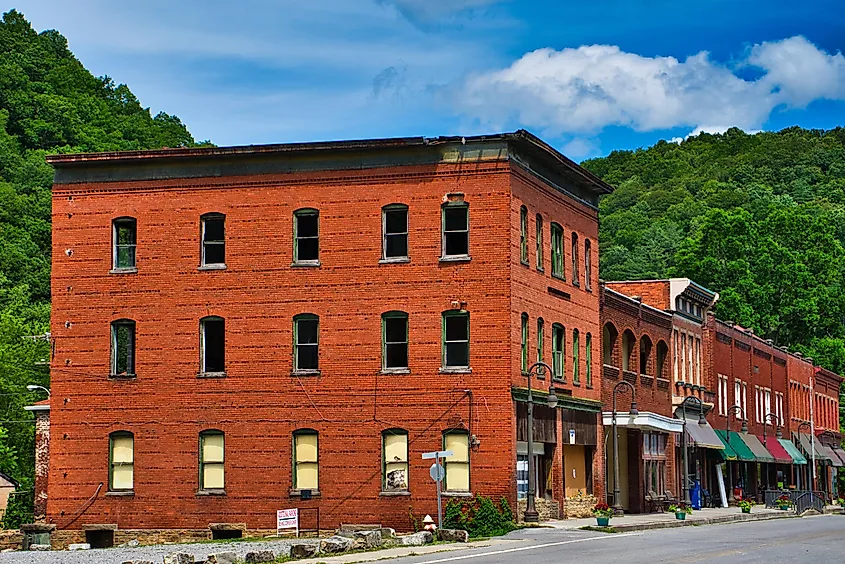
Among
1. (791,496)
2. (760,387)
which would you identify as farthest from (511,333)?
(760,387)

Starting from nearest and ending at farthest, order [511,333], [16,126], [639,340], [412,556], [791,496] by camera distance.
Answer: [412,556] < [511,333] < [639,340] < [791,496] < [16,126]

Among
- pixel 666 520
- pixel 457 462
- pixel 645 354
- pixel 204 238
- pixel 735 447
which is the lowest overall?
pixel 666 520

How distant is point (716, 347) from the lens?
239ft

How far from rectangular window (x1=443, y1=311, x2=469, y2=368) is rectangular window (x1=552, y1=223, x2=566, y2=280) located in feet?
19.8

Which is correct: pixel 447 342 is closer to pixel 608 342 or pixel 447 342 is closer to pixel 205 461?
pixel 205 461

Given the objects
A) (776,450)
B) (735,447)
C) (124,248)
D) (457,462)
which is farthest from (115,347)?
(776,450)

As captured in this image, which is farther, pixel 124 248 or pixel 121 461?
pixel 124 248

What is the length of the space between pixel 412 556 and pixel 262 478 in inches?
596

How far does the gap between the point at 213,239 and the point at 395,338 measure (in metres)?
7.00

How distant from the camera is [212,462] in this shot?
47438mm

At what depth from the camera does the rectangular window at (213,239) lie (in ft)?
158

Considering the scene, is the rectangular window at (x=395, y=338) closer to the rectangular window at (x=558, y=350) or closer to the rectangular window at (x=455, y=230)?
the rectangular window at (x=455, y=230)

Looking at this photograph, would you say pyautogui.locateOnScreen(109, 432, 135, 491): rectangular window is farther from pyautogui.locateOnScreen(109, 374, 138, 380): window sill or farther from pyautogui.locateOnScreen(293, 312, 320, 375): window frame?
pyautogui.locateOnScreen(293, 312, 320, 375): window frame

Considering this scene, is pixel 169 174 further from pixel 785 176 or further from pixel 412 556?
pixel 785 176
